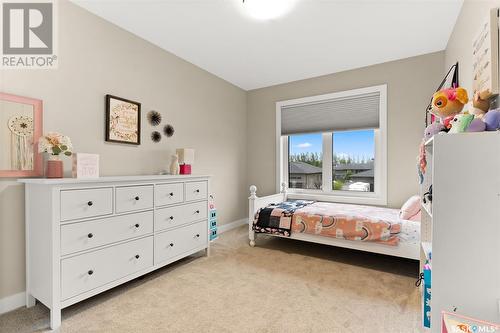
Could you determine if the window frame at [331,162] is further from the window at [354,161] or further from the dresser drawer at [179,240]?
the dresser drawer at [179,240]

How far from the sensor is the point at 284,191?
13.6 ft

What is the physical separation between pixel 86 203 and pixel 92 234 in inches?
9.6

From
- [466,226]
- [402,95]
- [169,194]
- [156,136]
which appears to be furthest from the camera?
[402,95]

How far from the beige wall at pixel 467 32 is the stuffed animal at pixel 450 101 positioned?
1.75ft

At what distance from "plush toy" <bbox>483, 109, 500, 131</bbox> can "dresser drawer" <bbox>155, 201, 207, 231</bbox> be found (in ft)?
7.90

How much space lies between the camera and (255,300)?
6.42 ft

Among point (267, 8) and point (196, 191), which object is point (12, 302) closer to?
point (196, 191)

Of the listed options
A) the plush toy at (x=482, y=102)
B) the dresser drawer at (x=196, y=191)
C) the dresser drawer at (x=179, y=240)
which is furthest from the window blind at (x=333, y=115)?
the dresser drawer at (x=179, y=240)

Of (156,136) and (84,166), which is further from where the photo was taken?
(156,136)

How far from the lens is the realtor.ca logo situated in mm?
1840

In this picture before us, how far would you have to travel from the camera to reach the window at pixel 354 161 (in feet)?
11.8

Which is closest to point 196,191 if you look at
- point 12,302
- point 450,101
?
point 12,302

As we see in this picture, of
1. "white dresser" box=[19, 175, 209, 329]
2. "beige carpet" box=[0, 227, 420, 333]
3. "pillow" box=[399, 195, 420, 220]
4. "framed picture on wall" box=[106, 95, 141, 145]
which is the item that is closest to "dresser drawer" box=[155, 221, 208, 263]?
"white dresser" box=[19, 175, 209, 329]

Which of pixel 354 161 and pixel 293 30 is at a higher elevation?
pixel 293 30
